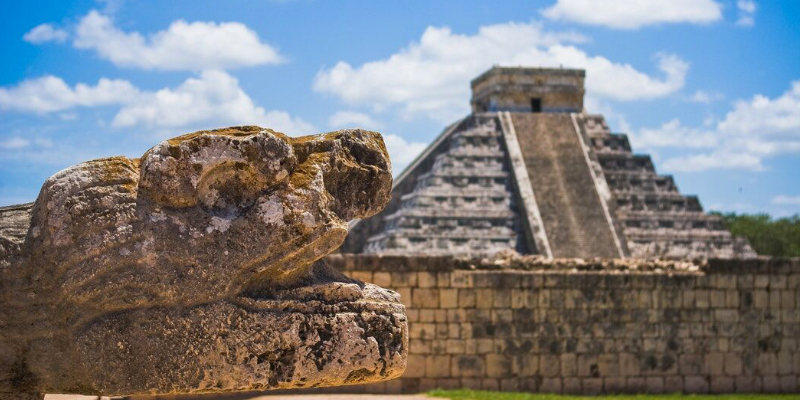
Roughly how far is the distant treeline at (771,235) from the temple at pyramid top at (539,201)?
22.5 metres

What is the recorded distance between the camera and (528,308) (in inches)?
698

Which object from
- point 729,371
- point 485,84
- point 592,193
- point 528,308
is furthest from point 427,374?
point 485,84

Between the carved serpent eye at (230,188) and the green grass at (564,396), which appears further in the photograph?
the green grass at (564,396)

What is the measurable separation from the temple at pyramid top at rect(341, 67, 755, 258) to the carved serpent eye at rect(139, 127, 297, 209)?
83.4ft

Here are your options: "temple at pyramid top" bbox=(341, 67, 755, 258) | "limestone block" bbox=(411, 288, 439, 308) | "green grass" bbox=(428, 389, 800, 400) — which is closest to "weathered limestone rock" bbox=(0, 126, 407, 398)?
"green grass" bbox=(428, 389, 800, 400)

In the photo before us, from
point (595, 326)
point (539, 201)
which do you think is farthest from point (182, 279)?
point (539, 201)

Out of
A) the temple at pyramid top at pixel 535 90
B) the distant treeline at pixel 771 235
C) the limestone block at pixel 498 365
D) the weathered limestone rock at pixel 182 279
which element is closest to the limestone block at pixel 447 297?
the limestone block at pixel 498 365

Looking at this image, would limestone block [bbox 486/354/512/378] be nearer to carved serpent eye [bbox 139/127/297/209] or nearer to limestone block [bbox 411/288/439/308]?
limestone block [bbox 411/288/439/308]

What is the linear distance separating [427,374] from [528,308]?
1.89m

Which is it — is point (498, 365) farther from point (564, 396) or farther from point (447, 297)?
point (447, 297)

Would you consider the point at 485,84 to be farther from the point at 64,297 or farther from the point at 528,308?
the point at 64,297

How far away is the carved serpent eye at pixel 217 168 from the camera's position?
4.63m

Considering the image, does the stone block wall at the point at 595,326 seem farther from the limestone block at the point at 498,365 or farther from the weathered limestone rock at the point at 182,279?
the weathered limestone rock at the point at 182,279

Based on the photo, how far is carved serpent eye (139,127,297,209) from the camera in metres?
4.63
